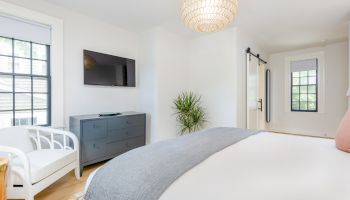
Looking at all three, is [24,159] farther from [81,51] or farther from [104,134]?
[81,51]

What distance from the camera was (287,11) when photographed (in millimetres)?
2732

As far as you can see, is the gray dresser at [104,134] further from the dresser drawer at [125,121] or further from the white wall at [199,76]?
the white wall at [199,76]

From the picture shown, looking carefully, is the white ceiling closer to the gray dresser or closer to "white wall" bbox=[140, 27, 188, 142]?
"white wall" bbox=[140, 27, 188, 142]

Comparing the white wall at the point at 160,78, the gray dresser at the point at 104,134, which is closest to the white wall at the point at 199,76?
the white wall at the point at 160,78

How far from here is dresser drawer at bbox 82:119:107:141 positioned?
2434 mm

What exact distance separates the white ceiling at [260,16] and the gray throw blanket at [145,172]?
2104 millimetres

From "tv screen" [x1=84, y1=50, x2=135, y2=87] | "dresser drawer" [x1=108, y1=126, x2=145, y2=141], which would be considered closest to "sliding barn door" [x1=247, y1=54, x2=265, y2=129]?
"dresser drawer" [x1=108, y1=126, x2=145, y2=141]

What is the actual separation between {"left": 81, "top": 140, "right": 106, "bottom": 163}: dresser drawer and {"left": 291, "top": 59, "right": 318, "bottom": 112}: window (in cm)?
480

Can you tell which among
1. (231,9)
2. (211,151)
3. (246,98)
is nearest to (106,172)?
(211,151)

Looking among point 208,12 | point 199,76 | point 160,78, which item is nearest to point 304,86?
point 199,76

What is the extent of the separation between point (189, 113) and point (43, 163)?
2.36m

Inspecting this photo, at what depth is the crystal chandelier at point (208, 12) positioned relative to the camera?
1.60 metres

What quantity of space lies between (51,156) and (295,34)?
14.7ft

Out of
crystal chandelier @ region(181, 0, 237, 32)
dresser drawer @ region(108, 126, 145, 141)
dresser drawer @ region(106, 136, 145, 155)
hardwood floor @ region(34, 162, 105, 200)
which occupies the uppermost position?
crystal chandelier @ region(181, 0, 237, 32)
